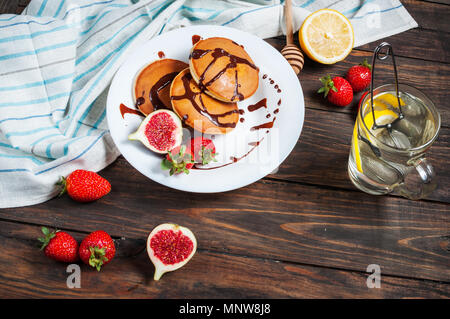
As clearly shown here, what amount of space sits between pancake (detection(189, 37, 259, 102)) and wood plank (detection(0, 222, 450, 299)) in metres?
0.73

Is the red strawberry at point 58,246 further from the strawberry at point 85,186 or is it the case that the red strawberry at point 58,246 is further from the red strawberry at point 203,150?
the red strawberry at point 203,150

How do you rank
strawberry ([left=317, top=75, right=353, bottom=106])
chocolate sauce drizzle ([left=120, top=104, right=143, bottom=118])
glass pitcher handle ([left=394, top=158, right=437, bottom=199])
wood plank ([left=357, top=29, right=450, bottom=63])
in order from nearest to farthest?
glass pitcher handle ([left=394, top=158, right=437, bottom=199]), chocolate sauce drizzle ([left=120, top=104, right=143, bottom=118]), strawberry ([left=317, top=75, right=353, bottom=106]), wood plank ([left=357, top=29, right=450, bottom=63])

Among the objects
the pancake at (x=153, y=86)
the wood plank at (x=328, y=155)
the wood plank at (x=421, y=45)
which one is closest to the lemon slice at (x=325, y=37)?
the wood plank at (x=421, y=45)

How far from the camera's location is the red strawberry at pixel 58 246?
5.42 feet

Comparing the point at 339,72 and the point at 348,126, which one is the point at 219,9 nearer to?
the point at 339,72

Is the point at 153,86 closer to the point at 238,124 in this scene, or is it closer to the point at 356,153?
the point at 238,124

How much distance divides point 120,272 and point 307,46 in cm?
137

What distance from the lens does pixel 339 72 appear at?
2078 mm

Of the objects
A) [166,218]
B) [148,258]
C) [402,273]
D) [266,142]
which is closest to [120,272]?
[148,258]

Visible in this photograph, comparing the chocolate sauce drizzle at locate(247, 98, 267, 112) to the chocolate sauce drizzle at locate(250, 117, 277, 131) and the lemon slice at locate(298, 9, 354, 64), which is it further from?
the lemon slice at locate(298, 9, 354, 64)

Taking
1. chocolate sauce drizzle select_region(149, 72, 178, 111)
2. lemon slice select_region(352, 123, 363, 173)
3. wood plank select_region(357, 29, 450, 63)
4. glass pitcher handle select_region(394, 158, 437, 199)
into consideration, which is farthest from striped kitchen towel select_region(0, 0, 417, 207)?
glass pitcher handle select_region(394, 158, 437, 199)

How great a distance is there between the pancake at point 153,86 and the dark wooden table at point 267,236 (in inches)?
11.7

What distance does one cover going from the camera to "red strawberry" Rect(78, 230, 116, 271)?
1.63 m

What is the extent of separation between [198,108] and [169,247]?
0.63m
